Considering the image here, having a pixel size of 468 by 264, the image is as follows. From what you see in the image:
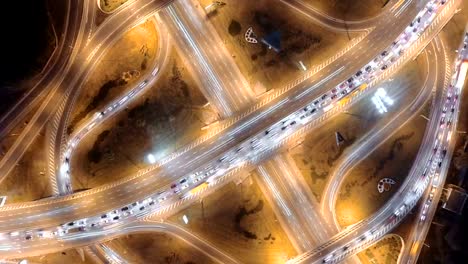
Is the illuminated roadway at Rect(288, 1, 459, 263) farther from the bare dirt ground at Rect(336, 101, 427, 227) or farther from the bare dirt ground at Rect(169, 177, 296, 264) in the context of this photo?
the bare dirt ground at Rect(169, 177, 296, 264)

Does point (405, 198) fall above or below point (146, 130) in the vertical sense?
below

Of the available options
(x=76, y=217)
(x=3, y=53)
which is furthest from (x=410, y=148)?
(x=3, y=53)

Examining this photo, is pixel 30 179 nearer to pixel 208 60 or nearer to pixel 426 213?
pixel 208 60

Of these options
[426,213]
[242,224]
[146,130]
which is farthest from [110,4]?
[426,213]

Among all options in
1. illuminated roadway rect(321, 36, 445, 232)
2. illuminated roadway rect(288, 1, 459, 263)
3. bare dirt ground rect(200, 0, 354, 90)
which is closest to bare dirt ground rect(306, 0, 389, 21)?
bare dirt ground rect(200, 0, 354, 90)

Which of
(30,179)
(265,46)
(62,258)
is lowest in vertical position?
(62,258)

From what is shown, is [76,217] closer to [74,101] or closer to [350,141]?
[74,101]

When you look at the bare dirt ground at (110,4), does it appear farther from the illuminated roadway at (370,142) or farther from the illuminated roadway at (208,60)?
the illuminated roadway at (370,142)
